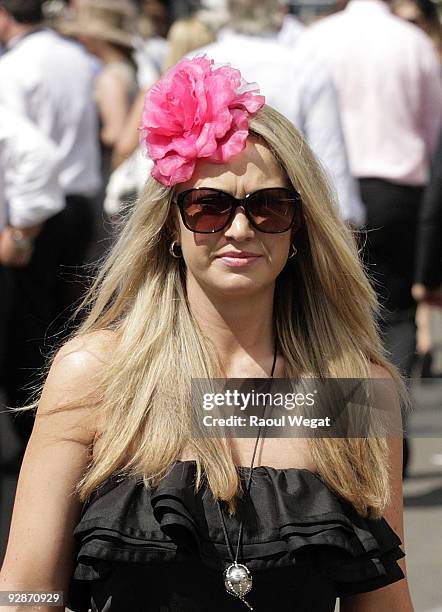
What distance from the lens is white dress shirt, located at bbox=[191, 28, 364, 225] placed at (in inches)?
178

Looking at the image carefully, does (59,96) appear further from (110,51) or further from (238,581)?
(238,581)

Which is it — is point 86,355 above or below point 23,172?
above

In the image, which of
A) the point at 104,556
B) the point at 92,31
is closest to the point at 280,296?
the point at 104,556

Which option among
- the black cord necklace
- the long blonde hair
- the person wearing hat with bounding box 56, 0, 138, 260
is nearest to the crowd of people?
the person wearing hat with bounding box 56, 0, 138, 260

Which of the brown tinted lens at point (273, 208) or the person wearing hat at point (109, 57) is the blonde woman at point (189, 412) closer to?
the brown tinted lens at point (273, 208)

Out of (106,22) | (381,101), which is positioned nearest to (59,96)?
(381,101)

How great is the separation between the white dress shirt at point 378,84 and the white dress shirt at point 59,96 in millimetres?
936

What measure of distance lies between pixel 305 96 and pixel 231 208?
8.37 ft

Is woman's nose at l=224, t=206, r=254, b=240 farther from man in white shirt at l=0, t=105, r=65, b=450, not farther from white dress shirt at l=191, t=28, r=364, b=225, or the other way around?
man in white shirt at l=0, t=105, r=65, b=450

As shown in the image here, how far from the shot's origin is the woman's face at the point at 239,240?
6.93ft

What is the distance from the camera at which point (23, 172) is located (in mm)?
4602

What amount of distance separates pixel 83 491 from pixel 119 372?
0.20 meters

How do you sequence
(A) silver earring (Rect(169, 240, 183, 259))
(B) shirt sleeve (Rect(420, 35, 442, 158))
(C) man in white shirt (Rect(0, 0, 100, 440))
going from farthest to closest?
(B) shirt sleeve (Rect(420, 35, 442, 158)) < (C) man in white shirt (Rect(0, 0, 100, 440)) < (A) silver earring (Rect(169, 240, 183, 259))

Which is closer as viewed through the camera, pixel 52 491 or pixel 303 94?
pixel 52 491
